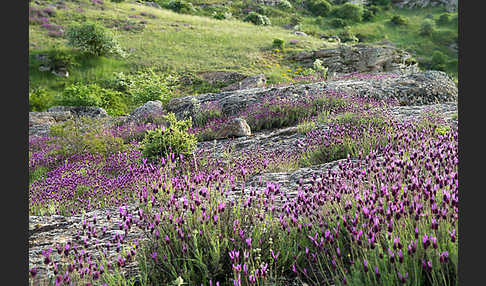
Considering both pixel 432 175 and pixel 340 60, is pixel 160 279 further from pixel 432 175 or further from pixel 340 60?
pixel 340 60

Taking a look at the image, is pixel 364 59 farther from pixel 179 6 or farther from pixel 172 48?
pixel 179 6

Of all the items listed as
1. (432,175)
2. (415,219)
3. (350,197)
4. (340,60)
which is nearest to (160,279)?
(350,197)

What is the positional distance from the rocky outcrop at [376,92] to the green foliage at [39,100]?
11.4 m

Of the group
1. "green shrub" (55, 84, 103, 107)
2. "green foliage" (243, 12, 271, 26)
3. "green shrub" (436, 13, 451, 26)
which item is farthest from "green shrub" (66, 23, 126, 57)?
"green shrub" (436, 13, 451, 26)

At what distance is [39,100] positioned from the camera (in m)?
19.2

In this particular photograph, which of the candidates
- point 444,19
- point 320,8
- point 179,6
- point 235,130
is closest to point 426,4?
point 444,19

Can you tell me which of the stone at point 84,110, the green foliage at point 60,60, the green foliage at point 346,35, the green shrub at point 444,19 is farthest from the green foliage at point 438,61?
the green foliage at point 60,60

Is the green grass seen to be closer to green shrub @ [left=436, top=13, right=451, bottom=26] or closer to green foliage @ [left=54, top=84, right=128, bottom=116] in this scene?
green foliage @ [left=54, top=84, right=128, bottom=116]

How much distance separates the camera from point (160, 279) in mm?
Result: 2480

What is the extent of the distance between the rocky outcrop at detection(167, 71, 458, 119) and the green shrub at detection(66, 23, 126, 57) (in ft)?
56.3

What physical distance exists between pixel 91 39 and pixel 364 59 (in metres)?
21.5

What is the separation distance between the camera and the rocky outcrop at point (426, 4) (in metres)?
51.9

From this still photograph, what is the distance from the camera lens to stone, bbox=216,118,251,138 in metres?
8.56

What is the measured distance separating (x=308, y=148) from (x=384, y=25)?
2007 inches
